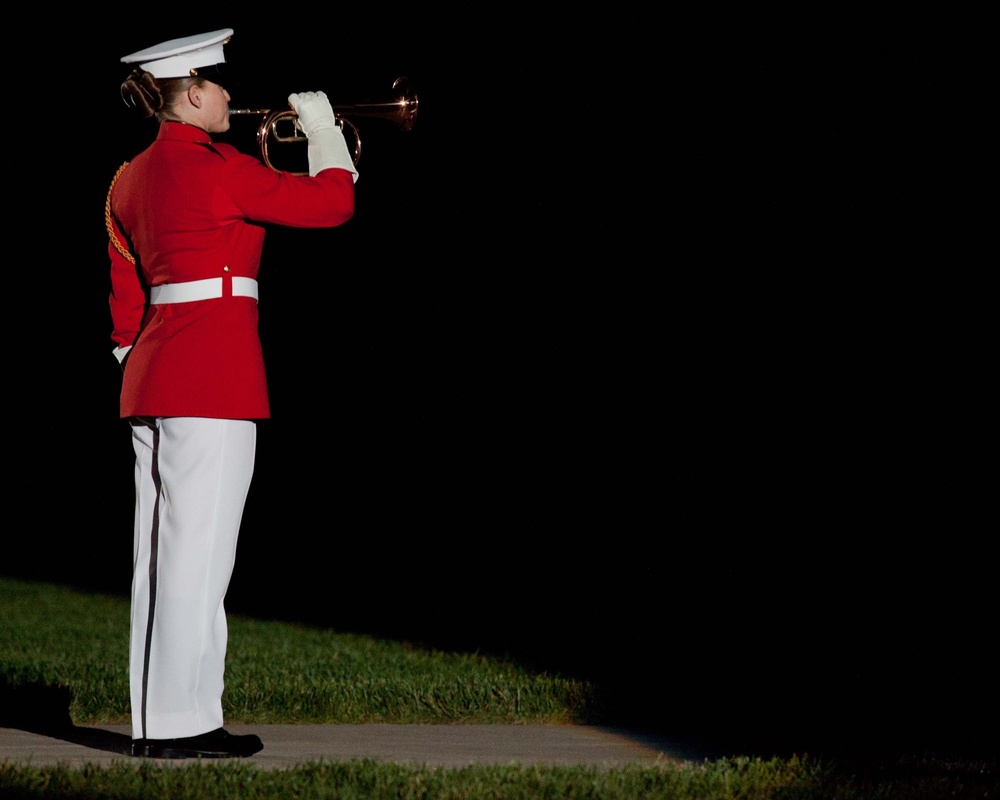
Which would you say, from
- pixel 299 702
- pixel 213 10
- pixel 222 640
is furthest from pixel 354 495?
pixel 222 640

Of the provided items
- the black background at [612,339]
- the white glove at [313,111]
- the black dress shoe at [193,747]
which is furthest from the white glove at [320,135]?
the black background at [612,339]

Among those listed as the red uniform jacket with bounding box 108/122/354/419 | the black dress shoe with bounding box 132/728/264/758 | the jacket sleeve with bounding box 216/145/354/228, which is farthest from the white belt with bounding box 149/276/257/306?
the black dress shoe with bounding box 132/728/264/758

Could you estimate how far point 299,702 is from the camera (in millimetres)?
5512

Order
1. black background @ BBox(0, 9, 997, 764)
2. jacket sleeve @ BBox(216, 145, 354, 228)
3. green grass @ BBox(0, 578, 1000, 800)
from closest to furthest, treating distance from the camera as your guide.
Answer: green grass @ BBox(0, 578, 1000, 800)
jacket sleeve @ BBox(216, 145, 354, 228)
black background @ BBox(0, 9, 997, 764)

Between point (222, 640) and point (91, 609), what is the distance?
17.4 ft

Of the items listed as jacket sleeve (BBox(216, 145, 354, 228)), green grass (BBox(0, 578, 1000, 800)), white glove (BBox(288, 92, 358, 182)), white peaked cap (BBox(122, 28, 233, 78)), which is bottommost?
green grass (BBox(0, 578, 1000, 800))

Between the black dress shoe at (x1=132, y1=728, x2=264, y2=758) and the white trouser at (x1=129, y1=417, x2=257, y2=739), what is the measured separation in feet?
0.05

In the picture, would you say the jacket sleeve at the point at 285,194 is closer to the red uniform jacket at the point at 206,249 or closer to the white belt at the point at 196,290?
the red uniform jacket at the point at 206,249

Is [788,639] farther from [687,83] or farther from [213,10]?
[213,10]

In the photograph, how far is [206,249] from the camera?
4406 millimetres

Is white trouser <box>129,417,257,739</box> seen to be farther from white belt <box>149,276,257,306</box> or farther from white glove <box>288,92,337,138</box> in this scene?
white glove <box>288,92,337,138</box>

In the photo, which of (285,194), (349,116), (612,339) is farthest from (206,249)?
(612,339)

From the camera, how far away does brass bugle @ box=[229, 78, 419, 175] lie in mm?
4543

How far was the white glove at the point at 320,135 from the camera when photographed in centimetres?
440
